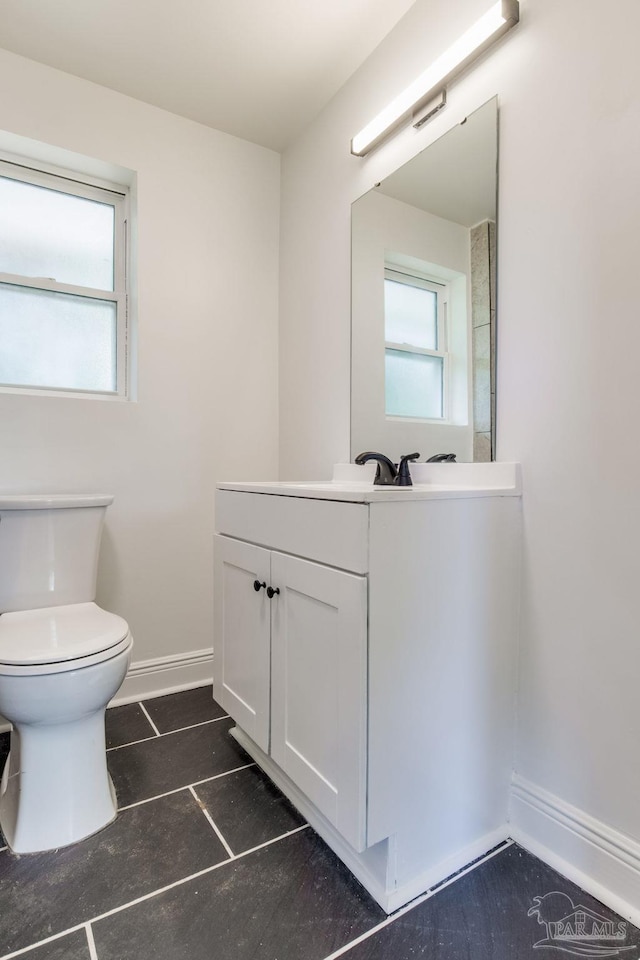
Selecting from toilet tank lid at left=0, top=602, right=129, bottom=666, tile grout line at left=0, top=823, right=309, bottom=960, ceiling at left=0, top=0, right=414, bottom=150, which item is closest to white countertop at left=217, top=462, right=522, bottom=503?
toilet tank lid at left=0, top=602, right=129, bottom=666

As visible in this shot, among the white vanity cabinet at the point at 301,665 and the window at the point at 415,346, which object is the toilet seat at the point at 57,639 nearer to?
the white vanity cabinet at the point at 301,665

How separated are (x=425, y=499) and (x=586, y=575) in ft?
1.28

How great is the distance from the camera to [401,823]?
39.6 inches

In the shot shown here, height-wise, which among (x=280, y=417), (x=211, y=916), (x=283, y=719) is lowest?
(x=211, y=916)

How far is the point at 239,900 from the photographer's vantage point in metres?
1.00

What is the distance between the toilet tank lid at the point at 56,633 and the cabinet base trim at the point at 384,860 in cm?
62

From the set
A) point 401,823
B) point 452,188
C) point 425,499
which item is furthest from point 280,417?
point 401,823

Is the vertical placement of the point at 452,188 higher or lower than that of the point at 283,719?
higher

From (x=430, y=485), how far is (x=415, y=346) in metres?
0.43

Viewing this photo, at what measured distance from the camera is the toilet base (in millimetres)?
1160

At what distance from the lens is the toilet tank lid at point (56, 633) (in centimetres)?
116

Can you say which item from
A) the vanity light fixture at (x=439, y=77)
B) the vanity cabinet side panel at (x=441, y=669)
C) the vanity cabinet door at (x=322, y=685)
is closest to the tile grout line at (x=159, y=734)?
the vanity cabinet door at (x=322, y=685)

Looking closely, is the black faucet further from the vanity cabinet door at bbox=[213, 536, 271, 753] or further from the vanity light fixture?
the vanity light fixture

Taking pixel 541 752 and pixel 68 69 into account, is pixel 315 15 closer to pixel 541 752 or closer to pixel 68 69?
pixel 68 69
